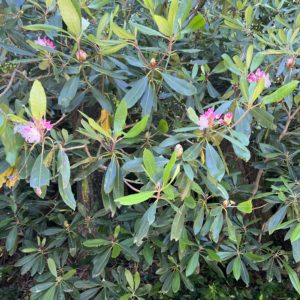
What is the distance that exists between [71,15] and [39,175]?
0.42 metres

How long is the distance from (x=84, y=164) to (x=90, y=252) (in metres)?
0.53

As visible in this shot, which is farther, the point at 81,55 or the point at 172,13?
the point at 81,55

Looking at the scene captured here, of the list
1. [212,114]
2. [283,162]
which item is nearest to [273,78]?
[283,162]

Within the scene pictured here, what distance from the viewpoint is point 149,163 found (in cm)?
98

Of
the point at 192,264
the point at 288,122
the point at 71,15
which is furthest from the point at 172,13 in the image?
the point at 192,264

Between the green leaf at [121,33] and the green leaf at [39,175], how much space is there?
0.40m

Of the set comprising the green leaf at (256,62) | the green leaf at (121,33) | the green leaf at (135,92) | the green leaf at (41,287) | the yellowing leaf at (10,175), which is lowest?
the green leaf at (41,287)

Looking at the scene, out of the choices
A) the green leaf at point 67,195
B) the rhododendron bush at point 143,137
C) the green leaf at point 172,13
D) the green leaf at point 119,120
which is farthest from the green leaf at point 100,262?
the green leaf at point 172,13

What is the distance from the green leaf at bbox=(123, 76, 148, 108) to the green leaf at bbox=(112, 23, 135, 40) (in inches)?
5.8

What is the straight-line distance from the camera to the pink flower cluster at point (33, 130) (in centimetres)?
101

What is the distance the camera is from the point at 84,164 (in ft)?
4.10

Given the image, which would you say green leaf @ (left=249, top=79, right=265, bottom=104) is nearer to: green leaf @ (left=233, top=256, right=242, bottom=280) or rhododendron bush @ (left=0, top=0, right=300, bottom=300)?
rhododendron bush @ (left=0, top=0, right=300, bottom=300)

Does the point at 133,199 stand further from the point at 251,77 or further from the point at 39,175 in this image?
the point at 251,77

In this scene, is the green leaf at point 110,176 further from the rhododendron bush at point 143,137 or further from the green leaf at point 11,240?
the green leaf at point 11,240
